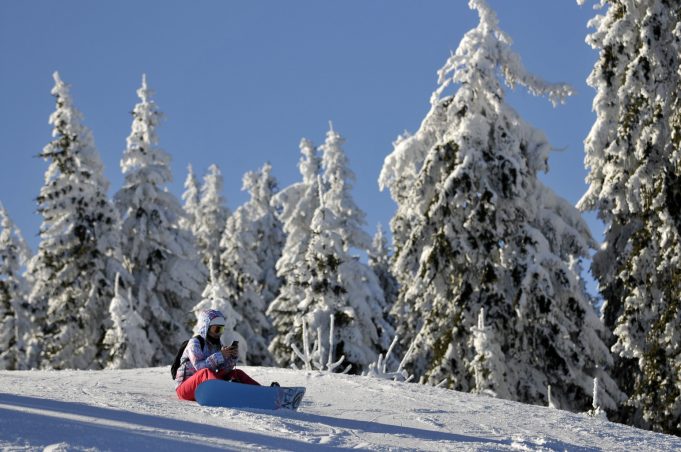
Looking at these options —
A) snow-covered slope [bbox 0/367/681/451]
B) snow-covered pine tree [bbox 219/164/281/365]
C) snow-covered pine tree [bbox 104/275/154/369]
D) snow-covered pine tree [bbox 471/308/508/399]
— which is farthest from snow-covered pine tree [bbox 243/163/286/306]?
snow-covered slope [bbox 0/367/681/451]

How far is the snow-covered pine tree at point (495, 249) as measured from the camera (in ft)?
69.3

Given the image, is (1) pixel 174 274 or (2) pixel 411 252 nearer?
(2) pixel 411 252

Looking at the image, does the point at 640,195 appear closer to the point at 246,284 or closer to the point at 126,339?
the point at 126,339

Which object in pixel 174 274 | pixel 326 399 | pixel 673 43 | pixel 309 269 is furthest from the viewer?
pixel 174 274

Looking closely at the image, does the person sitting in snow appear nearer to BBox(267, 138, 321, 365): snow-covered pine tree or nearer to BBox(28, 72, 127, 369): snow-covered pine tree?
BBox(267, 138, 321, 365): snow-covered pine tree

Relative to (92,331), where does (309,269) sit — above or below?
above

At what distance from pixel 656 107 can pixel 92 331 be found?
64.2ft

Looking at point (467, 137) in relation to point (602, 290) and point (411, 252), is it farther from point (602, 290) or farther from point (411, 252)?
point (602, 290)

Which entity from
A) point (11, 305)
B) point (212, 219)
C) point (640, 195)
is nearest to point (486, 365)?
point (640, 195)

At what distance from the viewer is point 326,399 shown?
37.2ft

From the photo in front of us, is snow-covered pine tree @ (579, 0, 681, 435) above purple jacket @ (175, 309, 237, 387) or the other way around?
above

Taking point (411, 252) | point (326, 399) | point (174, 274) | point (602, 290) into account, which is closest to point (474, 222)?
point (411, 252)

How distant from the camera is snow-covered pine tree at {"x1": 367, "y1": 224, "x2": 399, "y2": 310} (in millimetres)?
43075

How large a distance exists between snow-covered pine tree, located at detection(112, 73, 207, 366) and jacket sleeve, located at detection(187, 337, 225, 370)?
20.6 meters
